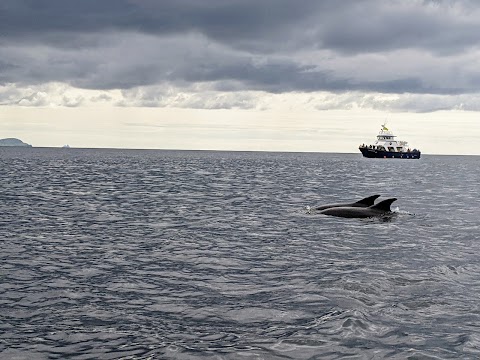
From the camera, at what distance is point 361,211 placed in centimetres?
3259

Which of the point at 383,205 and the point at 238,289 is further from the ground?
the point at 383,205

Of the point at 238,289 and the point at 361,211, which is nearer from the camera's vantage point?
the point at 238,289

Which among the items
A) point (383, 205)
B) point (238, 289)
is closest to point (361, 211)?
point (383, 205)

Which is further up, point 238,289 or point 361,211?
point 361,211

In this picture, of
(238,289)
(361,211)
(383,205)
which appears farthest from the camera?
(383,205)

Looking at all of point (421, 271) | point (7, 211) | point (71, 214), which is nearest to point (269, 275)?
point (421, 271)

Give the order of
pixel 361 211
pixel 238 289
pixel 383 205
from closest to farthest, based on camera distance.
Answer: pixel 238 289, pixel 361 211, pixel 383 205

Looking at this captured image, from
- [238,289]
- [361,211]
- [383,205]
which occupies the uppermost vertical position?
[383,205]

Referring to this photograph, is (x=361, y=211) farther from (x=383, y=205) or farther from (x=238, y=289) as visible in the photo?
(x=238, y=289)

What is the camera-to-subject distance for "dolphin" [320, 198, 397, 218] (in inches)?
1277

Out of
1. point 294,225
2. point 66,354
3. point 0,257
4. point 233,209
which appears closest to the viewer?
point 66,354

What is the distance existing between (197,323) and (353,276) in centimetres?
647

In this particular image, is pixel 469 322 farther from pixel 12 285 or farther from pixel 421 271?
pixel 12 285

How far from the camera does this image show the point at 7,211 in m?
35.0
